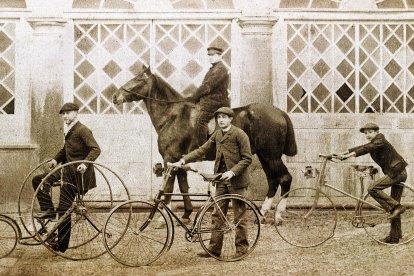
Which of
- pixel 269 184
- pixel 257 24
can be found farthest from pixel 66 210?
pixel 257 24

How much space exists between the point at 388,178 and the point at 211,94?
119 inches

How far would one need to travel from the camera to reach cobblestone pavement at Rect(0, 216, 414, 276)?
7266 millimetres

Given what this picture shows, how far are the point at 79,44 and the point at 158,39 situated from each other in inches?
49.4

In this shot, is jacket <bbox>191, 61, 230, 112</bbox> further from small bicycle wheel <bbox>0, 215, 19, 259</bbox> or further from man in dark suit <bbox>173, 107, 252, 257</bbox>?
small bicycle wheel <bbox>0, 215, 19, 259</bbox>

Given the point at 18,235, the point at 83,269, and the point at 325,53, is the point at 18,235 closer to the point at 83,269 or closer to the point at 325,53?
the point at 83,269

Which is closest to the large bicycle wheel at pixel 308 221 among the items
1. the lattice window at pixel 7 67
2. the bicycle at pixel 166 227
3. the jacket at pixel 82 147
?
the bicycle at pixel 166 227

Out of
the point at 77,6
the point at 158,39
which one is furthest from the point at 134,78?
the point at 77,6

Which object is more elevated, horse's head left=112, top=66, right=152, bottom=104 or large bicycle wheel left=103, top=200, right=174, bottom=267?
horse's head left=112, top=66, right=152, bottom=104

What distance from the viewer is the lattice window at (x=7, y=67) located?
10.4 metres

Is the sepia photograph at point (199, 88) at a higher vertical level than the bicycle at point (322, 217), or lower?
higher

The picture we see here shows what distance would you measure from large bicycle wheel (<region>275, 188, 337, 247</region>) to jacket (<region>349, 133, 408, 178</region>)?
0.81 metres

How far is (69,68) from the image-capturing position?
34.3 ft

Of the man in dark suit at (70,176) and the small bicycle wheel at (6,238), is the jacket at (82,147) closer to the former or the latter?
the man in dark suit at (70,176)

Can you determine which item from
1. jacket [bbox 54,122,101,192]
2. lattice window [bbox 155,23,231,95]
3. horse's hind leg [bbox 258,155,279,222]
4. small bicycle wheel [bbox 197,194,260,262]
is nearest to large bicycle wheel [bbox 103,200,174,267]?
small bicycle wheel [bbox 197,194,260,262]
